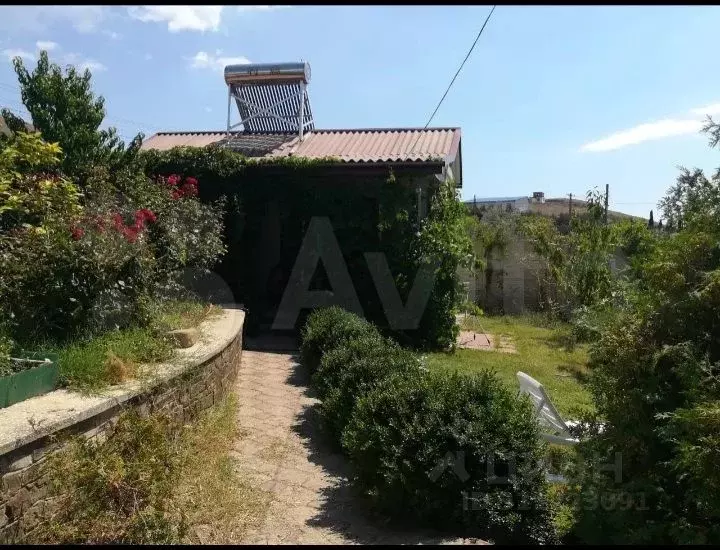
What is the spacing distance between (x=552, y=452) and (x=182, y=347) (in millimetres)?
3689

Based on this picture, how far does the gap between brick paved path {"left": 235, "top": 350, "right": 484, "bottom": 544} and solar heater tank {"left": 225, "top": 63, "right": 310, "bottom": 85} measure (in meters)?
6.76

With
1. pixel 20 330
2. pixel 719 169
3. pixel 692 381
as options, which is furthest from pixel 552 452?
pixel 20 330

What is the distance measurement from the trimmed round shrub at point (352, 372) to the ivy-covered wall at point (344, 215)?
4.08m

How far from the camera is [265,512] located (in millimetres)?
3975

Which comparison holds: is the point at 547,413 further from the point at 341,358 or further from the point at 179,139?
the point at 179,139

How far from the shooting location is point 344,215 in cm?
1035

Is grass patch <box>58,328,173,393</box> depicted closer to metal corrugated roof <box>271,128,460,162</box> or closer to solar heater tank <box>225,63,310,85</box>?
metal corrugated roof <box>271,128,460,162</box>

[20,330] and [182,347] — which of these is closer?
[20,330]

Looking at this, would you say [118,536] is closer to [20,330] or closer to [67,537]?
[67,537]

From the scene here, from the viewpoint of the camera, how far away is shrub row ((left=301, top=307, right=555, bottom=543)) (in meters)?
3.44

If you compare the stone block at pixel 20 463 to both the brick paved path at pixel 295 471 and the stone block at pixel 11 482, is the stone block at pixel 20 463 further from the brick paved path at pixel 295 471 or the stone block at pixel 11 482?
the brick paved path at pixel 295 471

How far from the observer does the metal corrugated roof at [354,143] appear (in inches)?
414

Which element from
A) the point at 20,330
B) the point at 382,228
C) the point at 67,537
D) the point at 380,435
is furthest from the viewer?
the point at 382,228

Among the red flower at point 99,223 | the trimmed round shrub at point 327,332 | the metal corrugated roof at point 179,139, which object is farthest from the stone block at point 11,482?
the metal corrugated roof at point 179,139
